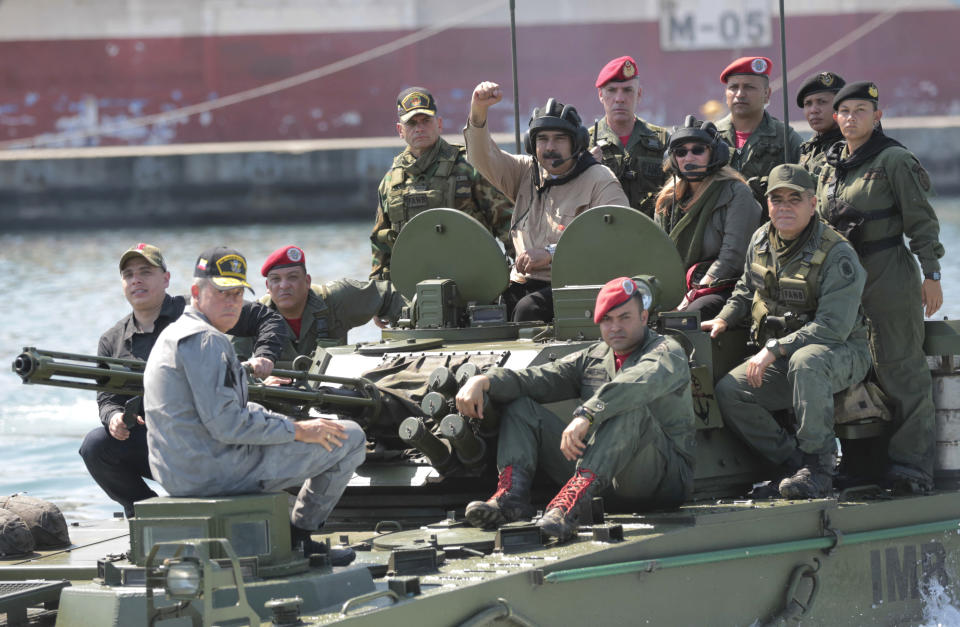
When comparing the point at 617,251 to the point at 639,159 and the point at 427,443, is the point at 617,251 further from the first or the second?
the point at 639,159

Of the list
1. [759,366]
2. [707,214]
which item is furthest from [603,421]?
[707,214]

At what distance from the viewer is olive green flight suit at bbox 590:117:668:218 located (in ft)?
34.9

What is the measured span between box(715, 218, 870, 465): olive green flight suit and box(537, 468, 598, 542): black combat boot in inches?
56.7

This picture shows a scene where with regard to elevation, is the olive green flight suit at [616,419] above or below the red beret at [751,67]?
below

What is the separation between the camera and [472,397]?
25.6 feet

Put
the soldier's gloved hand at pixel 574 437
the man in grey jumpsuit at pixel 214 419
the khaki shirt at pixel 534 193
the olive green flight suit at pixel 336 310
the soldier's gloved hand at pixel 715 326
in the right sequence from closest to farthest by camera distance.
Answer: the man in grey jumpsuit at pixel 214 419, the soldier's gloved hand at pixel 574 437, the soldier's gloved hand at pixel 715 326, the khaki shirt at pixel 534 193, the olive green flight suit at pixel 336 310

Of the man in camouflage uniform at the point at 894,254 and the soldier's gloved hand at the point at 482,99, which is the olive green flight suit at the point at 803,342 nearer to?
the man in camouflage uniform at the point at 894,254

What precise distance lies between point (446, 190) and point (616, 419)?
363 cm

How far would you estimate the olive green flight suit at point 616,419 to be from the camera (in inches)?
301

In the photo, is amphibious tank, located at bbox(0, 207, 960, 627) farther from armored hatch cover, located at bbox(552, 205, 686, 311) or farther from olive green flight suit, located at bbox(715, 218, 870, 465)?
olive green flight suit, located at bbox(715, 218, 870, 465)

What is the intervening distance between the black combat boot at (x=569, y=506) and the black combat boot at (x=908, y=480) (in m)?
2.27

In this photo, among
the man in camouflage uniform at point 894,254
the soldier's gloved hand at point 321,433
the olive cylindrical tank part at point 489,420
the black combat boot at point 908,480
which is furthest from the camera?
the man in camouflage uniform at point 894,254

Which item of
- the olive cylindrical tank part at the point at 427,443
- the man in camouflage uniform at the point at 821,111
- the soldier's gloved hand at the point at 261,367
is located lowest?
the olive cylindrical tank part at the point at 427,443

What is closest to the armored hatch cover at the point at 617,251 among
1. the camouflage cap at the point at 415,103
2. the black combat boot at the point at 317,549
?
the camouflage cap at the point at 415,103
